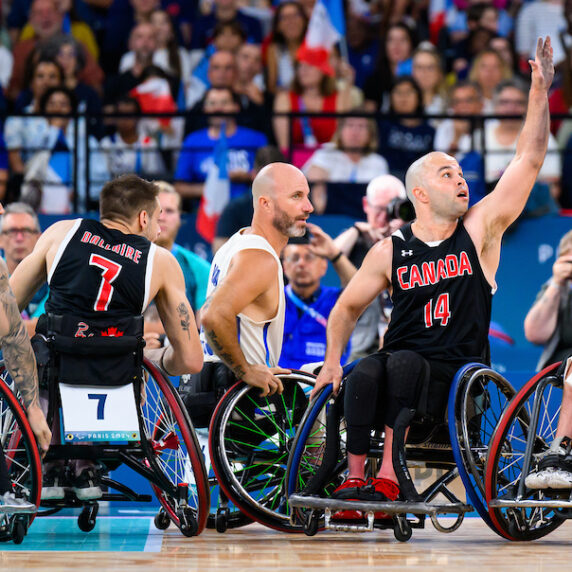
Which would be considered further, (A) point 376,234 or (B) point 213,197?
(B) point 213,197

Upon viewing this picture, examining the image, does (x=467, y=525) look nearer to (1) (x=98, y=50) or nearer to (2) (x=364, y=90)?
(2) (x=364, y=90)

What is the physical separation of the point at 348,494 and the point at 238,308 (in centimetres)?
100

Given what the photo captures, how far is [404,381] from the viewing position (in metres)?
4.79

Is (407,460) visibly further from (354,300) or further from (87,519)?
(87,519)

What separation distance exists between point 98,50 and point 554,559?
8728 mm

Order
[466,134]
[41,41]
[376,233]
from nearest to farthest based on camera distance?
1. [376,233]
2. [466,134]
3. [41,41]

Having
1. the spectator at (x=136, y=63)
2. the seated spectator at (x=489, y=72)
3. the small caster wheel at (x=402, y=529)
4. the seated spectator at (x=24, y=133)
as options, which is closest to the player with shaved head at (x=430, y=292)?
the small caster wheel at (x=402, y=529)

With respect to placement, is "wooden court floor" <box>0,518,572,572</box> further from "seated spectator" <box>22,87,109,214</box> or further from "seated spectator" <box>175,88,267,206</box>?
"seated spectator" <box>22,87,109,214</box>

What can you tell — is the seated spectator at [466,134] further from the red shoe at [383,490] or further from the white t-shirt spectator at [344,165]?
the red shoe at [383,490]

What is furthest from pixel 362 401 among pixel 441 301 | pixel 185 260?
pixel 185 260

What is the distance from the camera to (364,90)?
11.6 metres

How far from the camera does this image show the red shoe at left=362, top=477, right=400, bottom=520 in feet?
15.4

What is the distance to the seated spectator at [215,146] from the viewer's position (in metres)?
10.0

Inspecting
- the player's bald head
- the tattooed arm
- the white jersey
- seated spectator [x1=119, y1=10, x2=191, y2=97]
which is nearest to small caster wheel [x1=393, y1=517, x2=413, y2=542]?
the white jersey
